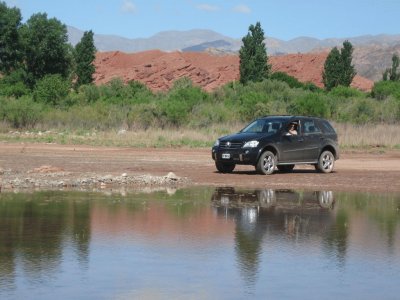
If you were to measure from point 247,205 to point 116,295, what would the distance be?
8.75m

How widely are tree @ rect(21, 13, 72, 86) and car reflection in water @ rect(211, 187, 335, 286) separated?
6907 centimetres

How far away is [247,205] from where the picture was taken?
1780cm

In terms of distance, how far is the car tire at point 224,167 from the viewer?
25.8 meters

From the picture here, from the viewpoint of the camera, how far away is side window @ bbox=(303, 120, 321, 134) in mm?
26719

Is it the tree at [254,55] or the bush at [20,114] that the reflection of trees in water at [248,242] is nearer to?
the bush at [20,114]

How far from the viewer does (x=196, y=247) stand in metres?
12.3

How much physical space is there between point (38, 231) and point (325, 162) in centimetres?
1469

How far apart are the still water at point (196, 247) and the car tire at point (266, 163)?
5.95 m

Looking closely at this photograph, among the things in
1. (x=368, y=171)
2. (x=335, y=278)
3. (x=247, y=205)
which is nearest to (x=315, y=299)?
(x=335, y=278)

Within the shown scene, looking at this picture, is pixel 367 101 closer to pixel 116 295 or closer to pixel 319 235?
pixel 319 235

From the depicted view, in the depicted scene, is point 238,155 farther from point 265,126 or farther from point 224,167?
point 265,126

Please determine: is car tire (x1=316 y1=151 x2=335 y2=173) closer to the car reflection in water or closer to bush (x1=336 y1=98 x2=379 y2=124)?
the car reflection in water

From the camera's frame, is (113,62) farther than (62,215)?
Yes

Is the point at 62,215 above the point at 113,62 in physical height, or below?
below
